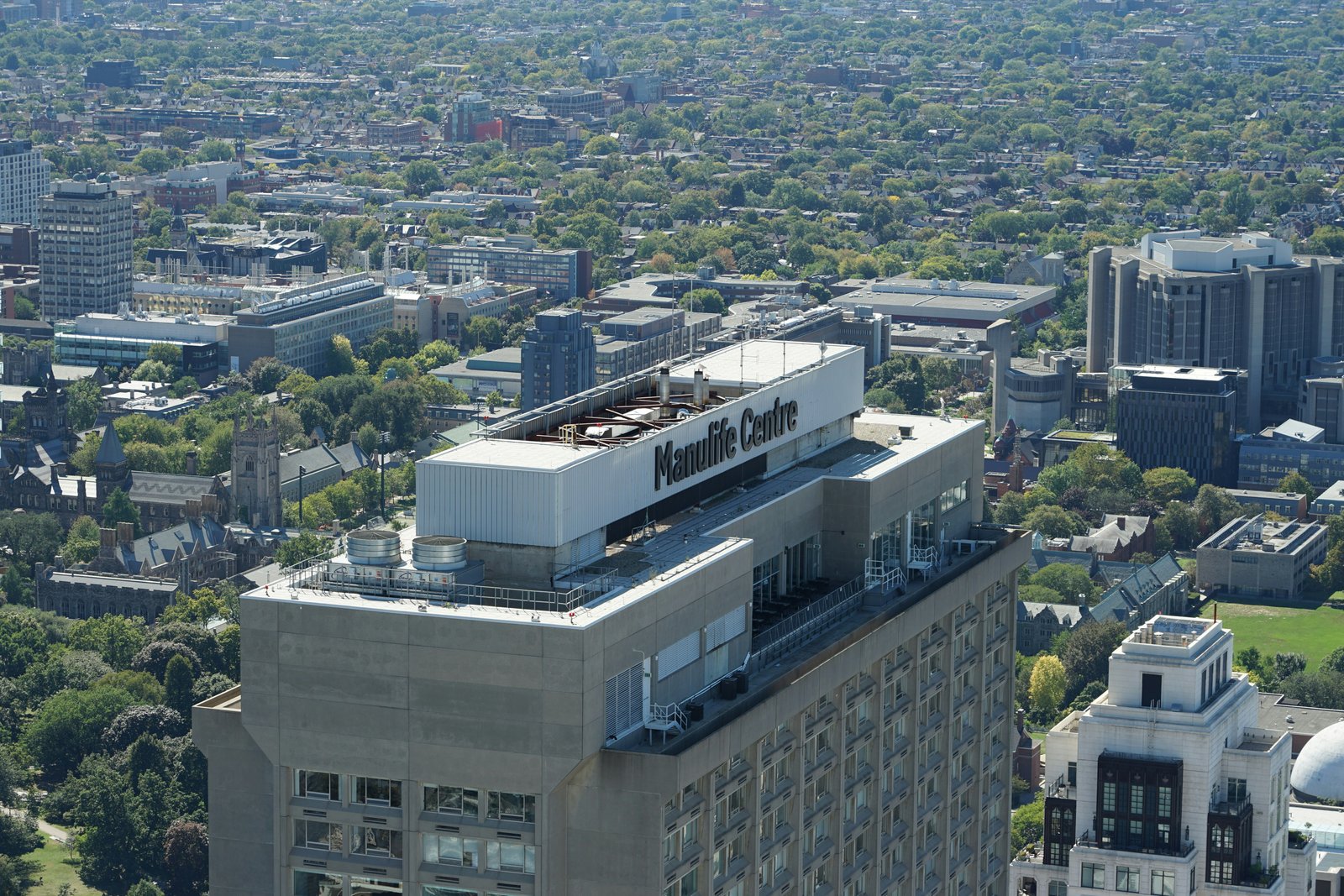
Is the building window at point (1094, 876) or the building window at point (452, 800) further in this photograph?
the building window at point (1094, 876)

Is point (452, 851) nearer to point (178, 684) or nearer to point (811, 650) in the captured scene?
point (811, 650)

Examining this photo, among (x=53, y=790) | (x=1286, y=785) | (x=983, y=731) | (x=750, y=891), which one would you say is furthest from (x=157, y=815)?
(x=750, y=891)

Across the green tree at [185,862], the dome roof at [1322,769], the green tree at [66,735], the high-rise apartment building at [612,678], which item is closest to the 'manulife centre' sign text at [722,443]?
the high-rise apartment building at [612,678]

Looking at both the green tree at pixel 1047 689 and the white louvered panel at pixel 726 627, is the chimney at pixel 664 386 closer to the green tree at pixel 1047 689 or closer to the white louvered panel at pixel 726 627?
the white louvered panel at pixel 726 627

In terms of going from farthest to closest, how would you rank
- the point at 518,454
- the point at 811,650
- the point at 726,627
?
1. the point at 811,650
2. the point at 726,627
3. the point at 518,454

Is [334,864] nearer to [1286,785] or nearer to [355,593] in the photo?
[355,593]

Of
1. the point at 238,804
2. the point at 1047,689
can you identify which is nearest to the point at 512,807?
the point at 238,804
